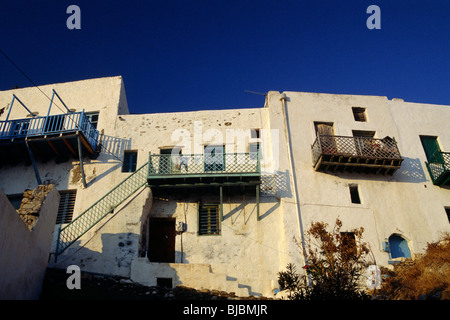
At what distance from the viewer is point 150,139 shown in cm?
1712

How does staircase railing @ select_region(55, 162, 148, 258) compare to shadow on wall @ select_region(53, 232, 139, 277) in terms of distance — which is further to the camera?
staircase railing @ select_region(55, 162, 148, 258)

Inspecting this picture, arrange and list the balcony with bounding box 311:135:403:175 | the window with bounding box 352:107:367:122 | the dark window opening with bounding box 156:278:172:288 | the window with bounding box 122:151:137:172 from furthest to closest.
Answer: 1. the window with bounding box 352:107:367:122
2. the window with bounding box 122:151:137:172
3. the balcony with bounding box 311:135:403:175
4. the dark window opening with bounding box 156:278:172:288

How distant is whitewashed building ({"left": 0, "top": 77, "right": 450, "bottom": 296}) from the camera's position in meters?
13.9

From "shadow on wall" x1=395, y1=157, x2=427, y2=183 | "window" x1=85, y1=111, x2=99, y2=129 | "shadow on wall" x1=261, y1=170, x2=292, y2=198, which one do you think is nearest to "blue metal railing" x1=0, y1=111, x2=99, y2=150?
"window" x1=85, y1=111, x2=99, y2=129

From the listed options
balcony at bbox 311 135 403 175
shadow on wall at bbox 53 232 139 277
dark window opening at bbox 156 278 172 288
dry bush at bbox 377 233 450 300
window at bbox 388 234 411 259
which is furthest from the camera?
balcony at bbox 311 135 403 175

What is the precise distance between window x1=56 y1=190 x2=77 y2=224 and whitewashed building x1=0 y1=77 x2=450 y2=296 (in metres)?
0.05

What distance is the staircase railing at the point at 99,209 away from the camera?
13.7 m

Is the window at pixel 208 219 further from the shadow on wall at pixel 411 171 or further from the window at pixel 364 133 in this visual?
the shadow on wall at pixel 411 171

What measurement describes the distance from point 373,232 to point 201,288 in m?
7.22

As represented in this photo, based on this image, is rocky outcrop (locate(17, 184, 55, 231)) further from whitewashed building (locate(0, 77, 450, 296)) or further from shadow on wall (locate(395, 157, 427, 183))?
shadow on wall (locate(395, 157, 427, 183))

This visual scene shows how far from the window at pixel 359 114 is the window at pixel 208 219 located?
Result: 8260 millimetres

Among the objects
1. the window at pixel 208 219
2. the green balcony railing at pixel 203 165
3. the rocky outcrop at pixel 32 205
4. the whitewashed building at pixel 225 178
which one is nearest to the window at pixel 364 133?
the whitewashed building at pixel 225 178

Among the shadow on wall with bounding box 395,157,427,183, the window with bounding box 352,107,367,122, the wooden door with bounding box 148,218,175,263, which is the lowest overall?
the wooden door with bounding box 148,218,175,263
